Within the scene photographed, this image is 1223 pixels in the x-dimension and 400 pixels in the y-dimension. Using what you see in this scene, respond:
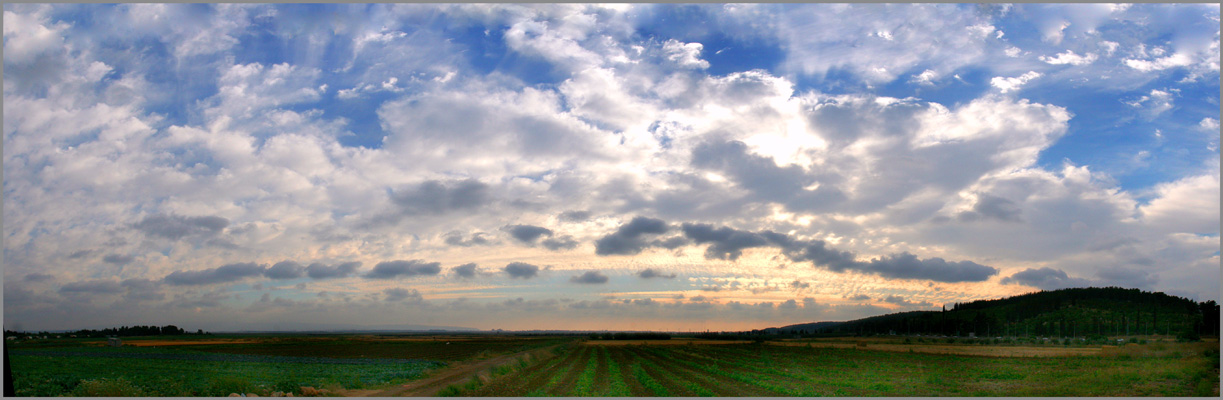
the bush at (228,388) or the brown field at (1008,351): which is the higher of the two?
the bush at (228,388)

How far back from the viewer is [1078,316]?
145375mm

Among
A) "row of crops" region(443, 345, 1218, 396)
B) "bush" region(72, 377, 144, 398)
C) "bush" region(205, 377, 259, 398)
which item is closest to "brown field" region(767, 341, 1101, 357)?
"row of crops" region(443, 345, 1218, 396)

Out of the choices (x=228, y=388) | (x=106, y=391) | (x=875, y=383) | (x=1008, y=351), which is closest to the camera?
(x=106, y=391)

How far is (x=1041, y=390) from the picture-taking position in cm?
2830

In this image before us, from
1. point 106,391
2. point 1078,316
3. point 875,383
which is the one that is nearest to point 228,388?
point 106,391

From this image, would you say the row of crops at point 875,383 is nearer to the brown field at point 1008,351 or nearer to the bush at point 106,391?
the bush at point 106,391

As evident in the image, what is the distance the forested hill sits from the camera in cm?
12875

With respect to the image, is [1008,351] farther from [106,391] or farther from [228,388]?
[106,391]

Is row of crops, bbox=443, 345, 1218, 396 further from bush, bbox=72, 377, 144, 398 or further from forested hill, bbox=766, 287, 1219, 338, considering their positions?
forested hill, bbox=766, 287, 1219, 338

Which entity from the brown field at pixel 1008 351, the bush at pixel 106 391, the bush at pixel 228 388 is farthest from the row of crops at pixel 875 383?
the brown field at pixel 1008 351

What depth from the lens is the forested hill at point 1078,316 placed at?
129 meters

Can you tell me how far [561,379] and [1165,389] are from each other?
31885mm

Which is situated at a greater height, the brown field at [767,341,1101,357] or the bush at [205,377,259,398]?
the bush at [205,377,259,398]

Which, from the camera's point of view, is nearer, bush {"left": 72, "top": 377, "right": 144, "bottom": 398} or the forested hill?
bush {"left": 72, "top": 377, "right": 144, "bottom": 398}
